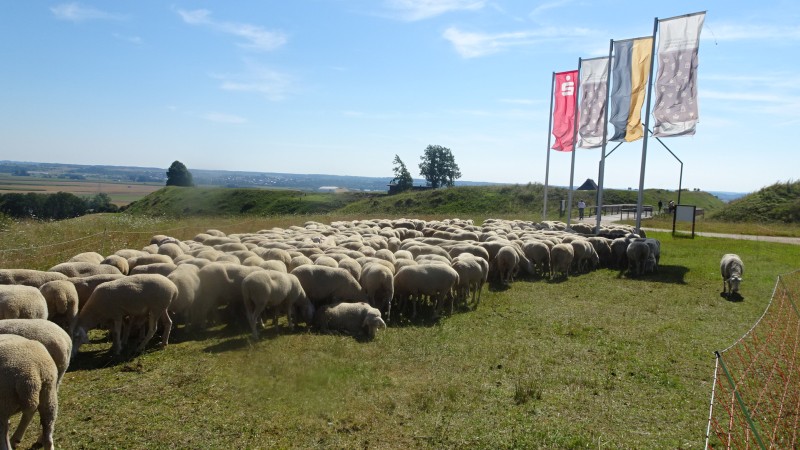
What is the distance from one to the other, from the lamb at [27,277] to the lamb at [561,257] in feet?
48.8

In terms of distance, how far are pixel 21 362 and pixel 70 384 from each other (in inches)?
93.3

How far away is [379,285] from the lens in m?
12.2

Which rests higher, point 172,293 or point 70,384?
point 172,293

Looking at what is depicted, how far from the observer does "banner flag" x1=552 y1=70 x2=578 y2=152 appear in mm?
29516

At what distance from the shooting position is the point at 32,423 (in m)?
6.14

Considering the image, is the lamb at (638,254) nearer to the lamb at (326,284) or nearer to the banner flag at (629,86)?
the banner flag at (629,86)

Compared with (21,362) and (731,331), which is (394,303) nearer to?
(731,331)

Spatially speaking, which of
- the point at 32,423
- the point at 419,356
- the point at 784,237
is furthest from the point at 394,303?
the point at 784,237

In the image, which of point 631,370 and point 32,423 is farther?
point 631,370

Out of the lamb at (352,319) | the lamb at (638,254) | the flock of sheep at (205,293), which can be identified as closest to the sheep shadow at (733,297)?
the flock of sheep at (205,293)

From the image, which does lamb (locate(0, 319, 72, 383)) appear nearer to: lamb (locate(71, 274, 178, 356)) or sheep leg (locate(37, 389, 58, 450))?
sheep leg (locate(37, 389, 58, 450))

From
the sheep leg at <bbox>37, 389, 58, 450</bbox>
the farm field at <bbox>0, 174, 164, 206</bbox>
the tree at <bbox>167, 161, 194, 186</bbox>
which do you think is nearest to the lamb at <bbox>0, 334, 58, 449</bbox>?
the sheep leg at <bbox>37, 389, 58, 450</bbox>

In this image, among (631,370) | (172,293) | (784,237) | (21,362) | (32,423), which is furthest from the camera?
(784,237)

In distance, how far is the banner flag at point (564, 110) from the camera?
1162 inches
